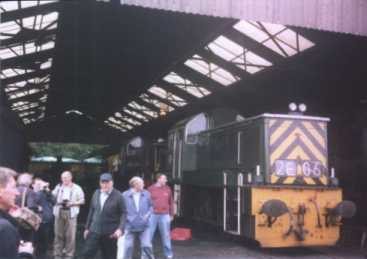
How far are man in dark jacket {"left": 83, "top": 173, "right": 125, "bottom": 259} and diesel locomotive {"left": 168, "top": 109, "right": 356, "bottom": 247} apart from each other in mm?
3071

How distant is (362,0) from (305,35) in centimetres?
298

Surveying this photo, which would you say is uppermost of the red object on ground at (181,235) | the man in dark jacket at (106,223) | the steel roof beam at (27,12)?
the steel roof beam at (27,12)

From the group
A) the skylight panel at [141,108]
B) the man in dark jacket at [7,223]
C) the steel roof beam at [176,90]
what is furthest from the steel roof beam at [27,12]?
the skylight panel at [141,108]

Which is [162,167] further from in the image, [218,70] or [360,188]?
[360,188]

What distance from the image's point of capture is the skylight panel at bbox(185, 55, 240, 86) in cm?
1629

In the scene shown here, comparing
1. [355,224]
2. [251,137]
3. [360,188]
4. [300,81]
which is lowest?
[355,224]

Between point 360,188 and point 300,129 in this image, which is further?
point 360,188

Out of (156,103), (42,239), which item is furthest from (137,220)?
(156,103)

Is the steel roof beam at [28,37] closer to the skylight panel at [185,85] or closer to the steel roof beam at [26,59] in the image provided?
the steel roof beam at [26,59]

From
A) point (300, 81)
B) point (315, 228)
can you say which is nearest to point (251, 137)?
point (315, 228)

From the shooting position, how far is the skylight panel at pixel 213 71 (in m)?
16.3

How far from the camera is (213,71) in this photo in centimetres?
1700

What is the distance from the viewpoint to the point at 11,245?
2.41m

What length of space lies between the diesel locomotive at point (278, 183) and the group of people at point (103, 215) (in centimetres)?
169
